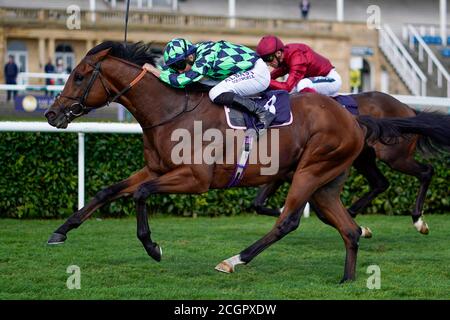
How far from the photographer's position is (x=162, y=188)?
5.42 meters

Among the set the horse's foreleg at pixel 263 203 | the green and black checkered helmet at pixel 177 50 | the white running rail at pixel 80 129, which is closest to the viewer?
the green and black checkered helmet at pixel 177 50

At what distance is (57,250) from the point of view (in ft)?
21.6

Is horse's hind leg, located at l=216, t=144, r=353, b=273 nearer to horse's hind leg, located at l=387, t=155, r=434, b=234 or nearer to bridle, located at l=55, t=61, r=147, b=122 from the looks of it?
bridle, located at l=55, t=61, r=147, b=122

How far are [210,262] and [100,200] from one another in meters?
0.96

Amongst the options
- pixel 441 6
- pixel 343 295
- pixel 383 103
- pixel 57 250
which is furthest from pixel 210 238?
pixel 441 6

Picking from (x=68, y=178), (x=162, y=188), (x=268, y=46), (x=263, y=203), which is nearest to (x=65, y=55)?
(x=68, y=178)

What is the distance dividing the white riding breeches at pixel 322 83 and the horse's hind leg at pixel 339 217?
4.61ft

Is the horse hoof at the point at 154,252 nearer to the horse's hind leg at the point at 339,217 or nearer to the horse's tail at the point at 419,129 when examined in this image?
the horse's hind leg at the point at 339,217

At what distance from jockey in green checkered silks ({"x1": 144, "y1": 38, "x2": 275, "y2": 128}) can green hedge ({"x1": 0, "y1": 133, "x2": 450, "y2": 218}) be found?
2930mm

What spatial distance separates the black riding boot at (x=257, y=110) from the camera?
5633 millimetres

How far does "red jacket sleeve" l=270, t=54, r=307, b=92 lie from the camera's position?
6398 millimetres

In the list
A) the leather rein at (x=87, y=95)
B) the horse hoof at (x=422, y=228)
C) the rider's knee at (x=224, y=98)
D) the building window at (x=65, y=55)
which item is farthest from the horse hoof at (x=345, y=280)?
the building window at (x=65, y=55)
